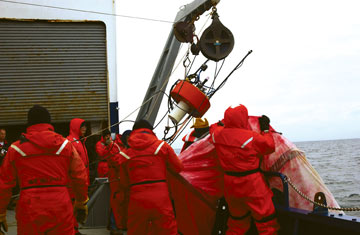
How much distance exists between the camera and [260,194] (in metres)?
3.25

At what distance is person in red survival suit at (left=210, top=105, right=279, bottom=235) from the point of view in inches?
128

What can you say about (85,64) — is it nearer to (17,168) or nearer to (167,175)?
(167,175)

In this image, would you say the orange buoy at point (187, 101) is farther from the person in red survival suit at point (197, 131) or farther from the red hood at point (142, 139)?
the red hood at point (142, 139)

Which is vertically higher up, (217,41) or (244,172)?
(217,41)

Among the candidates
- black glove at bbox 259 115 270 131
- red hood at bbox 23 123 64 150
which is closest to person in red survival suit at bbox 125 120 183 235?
red hood at bbox 23 123 64 150

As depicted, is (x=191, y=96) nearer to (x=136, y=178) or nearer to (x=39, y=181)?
(x=136, y=178)

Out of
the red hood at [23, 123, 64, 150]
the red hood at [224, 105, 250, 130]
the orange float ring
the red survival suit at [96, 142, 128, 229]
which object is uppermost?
the orange float ring

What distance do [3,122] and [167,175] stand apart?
465cm

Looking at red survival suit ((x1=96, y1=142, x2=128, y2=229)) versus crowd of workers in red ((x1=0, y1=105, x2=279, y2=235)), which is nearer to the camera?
crowd of workers in red ((x1=0, y1=105, x2=279, y2=235))

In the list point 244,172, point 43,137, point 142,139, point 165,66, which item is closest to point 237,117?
point 244,172

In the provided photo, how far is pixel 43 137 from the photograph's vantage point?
2889mm

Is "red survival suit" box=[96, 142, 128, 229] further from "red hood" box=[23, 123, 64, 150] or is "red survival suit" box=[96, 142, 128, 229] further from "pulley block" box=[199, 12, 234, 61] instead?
"pulley block" box=[199, 12, 234, 61]

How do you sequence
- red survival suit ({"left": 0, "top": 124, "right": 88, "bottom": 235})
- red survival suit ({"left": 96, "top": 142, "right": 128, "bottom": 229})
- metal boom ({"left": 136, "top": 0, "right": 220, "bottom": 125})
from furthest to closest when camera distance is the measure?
metal boom ({"left": 136, "top": 0, "right": 220, "bottom": 125}) → red survival suit ({"left": 96, "top": 142, "right": 128, "bottom": 229}) → red survival suit ({"left": 0, "top": 124, "right": 88, "bottom": 235})

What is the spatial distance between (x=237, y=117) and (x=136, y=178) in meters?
1.17
